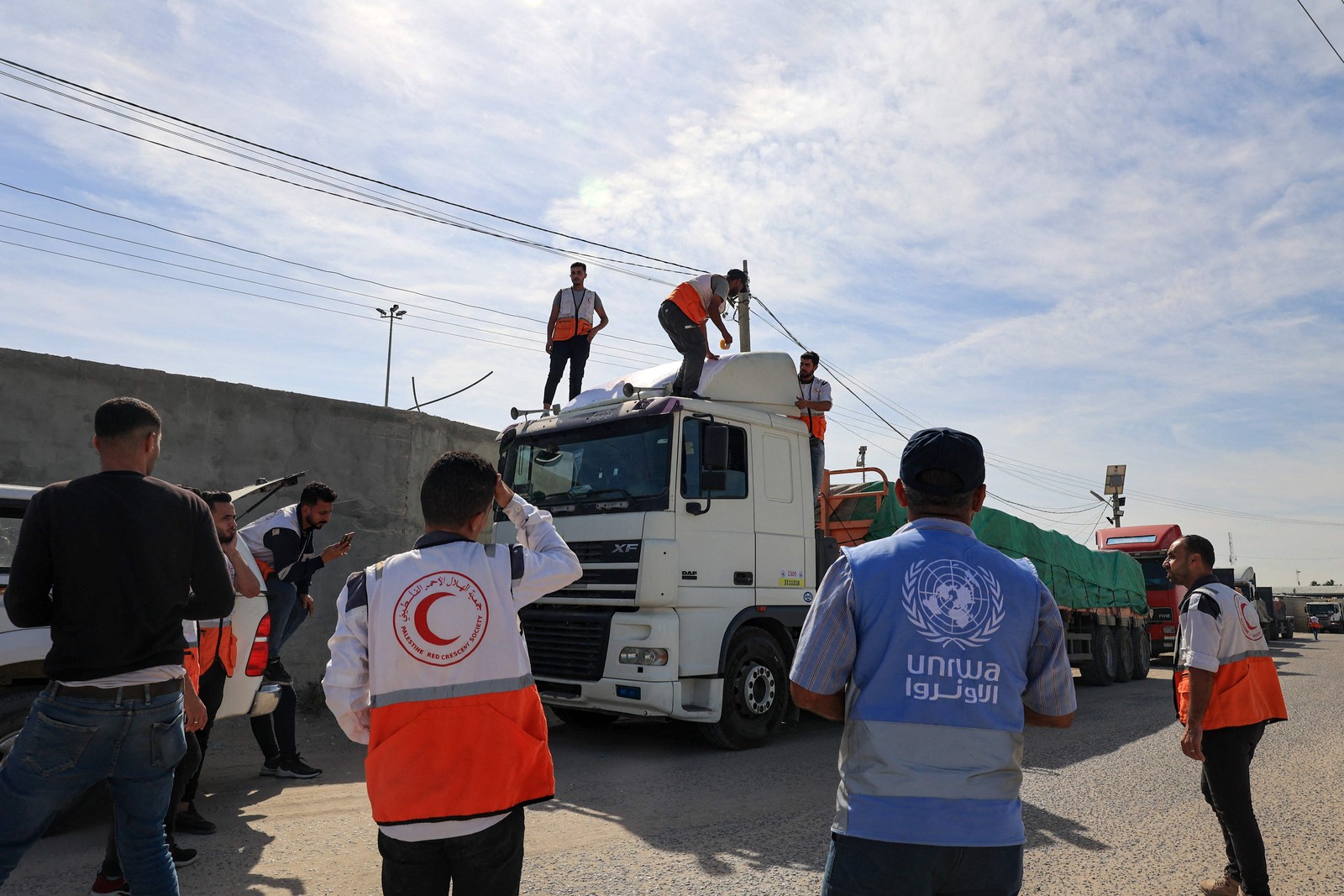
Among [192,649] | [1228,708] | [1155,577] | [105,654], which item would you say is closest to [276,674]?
[192,649]

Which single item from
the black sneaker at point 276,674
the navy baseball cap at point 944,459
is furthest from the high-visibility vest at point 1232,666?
the black sneaker at point 276,674

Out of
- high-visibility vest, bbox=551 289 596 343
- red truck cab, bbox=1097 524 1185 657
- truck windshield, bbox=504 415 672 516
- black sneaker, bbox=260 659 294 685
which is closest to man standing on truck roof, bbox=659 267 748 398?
truck windshield, bbox=504 415 672 516

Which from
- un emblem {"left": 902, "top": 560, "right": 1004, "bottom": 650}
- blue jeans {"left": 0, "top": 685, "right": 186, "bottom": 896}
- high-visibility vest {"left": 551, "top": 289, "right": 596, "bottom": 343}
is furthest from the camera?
high-visibility vest {"left": 551, "top": 289, "right": 596, "bottom": 343}

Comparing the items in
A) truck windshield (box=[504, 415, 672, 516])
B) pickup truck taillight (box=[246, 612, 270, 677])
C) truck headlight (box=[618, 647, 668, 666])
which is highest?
truck windshield (box=[504, 415, 672, 516])

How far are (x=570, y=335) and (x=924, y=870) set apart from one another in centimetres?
837

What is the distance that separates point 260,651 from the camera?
5.54m

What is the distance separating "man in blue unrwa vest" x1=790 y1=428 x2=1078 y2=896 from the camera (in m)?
2.00

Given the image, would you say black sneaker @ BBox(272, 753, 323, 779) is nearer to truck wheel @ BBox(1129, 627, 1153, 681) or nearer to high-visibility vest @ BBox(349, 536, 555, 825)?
high-visibility vest @ BBox(349, 536, 555, 825)

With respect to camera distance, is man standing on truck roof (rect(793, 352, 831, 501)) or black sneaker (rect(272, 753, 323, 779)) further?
man standing on truck roof (rect(793, 352, 831, 501))

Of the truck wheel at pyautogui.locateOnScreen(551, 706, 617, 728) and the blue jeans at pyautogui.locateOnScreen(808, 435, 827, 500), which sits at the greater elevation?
the blue jeans at pyautogui.locateOnScreen(808, 435, 827, 500)

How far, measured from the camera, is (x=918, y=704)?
6.77 feet

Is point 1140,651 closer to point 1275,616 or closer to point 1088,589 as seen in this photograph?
point 1088,589

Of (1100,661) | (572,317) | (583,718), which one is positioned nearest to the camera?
(583,718)

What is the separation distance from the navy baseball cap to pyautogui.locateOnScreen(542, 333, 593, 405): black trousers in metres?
7.77
